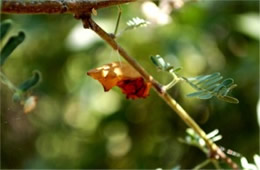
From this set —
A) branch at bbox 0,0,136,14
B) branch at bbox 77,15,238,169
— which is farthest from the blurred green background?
branch at bbox 0,0,136,14

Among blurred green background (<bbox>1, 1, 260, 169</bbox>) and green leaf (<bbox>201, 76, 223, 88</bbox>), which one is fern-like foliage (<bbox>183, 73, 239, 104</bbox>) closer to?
green leaf (<bbox>201, 76, 223, 88</bbox>)

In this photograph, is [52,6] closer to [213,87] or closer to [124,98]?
[213,87]

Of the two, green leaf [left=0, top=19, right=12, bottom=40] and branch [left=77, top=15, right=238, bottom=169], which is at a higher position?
green leaf [left=0, top=19, right=12, bottom=40]

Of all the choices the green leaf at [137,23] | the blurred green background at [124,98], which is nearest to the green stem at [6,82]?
the green leaf at [137,23]

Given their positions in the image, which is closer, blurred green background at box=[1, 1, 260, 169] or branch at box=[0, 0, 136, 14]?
branch at box=[0, 0, 136, 14]

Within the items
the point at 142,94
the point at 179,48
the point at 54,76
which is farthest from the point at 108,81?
the point at 54,76

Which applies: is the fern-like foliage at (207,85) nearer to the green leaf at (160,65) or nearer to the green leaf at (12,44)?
A: the green leaf at (160,65)

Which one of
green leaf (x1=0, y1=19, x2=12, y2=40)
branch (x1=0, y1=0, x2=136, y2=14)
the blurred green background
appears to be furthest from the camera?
the blurred green background

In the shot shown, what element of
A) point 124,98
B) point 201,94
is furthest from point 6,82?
point 124,98

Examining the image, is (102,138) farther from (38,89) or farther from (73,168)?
(38,89)
